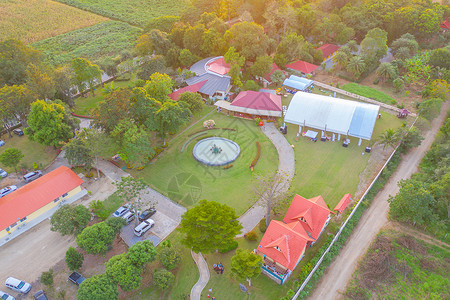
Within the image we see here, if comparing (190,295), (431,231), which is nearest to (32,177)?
(190,295)

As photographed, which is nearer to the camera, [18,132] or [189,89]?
[18,132]

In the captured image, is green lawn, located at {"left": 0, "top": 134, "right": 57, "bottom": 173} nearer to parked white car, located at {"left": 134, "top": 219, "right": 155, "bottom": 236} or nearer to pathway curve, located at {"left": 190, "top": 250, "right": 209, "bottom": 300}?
parked white car, located at {"left": 134, "top": 219, "right": 155, "bottom": 236}

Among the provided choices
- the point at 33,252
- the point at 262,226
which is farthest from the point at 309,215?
the point at 33,252

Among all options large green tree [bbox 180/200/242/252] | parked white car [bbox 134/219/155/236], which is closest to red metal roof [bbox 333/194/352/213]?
large green tree [bbox 180/200/242/252]

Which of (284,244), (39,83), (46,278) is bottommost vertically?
(46,278)

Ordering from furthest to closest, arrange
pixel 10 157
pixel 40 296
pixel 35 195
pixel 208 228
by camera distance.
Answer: pixel 10 157 → pixel 35 195 → pixel 208 228 → pixel 40 296

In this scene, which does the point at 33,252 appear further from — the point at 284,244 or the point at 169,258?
the point at 284,244

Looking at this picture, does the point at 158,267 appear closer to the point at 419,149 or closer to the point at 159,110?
the point at 159,110

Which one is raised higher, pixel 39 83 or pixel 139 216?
pixel 39 83
